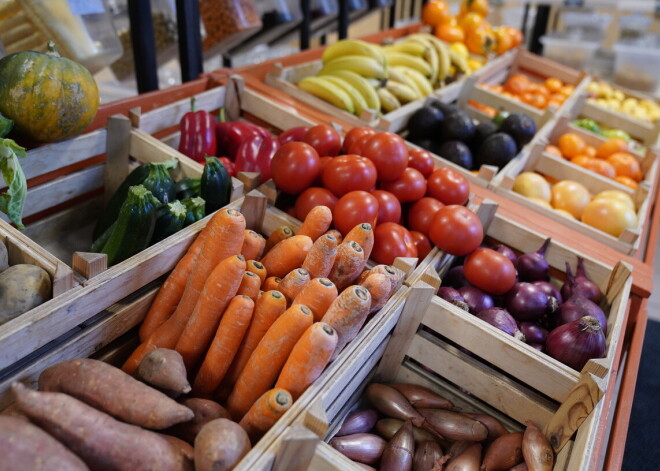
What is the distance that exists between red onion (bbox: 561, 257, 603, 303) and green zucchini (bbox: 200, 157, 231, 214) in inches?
46.8

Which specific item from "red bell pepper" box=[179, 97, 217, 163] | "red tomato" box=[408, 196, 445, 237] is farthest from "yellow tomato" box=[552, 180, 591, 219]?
"red bell pepper" box=[179, 97, 217, 163]

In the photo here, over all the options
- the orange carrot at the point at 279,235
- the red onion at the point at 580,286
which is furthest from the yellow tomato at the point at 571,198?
the orange carrot at the point at 279,235

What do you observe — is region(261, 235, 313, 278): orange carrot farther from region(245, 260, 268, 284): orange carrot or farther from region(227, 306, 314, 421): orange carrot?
region(227, 306, 314, 421): orange carrot

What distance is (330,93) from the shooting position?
251cm

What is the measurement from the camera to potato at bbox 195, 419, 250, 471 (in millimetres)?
919

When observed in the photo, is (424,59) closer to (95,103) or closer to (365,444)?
(95,103)

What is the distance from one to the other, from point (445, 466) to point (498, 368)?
1.08 feet

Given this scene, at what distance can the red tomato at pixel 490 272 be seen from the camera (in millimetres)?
Answer: 1654

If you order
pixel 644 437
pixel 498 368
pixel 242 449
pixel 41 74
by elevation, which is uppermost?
pixel 41 74

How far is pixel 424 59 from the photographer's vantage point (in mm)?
3381

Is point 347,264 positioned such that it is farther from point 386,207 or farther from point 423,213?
point 423,213

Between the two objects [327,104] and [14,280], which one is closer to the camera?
[14,280]

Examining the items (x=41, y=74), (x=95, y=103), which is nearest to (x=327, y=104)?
(x=95, y=103)

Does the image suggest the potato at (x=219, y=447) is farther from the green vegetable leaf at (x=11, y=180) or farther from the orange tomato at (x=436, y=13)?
the orange tomato at (x=436, y=13)
